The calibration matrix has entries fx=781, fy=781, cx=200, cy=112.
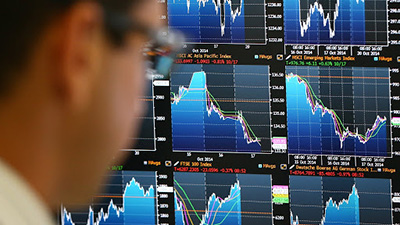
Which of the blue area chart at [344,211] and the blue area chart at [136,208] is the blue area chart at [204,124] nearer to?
the blue area chart at [136,208]

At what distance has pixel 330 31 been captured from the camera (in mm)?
2791

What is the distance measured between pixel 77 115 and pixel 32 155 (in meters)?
0.04

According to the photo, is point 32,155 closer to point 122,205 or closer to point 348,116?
point 348,116

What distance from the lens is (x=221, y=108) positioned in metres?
2.90

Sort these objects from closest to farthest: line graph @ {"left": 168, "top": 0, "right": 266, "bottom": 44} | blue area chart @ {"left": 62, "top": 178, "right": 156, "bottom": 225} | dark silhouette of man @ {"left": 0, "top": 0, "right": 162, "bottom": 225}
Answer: dark silhouette of man @ {"left": 0, "top": 0, "right": 162, "bottom": 225} → line graph @ {"left": 168, "top": 0, "right": 266, "bottom": 44} → blue area chart @ {"left": 62, "top": 178, "right": 156, "bottom": 225}

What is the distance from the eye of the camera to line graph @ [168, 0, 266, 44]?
2865mm

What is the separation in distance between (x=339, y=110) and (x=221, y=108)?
0.43 metres

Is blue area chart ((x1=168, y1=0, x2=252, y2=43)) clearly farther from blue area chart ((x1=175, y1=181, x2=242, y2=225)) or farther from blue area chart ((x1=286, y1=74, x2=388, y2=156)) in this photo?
blue area chart ((x1=175, y1=181, x2=242, y2=225))

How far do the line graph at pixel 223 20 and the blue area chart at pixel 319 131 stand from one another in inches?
8.7

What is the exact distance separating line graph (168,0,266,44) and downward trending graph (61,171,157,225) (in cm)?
58

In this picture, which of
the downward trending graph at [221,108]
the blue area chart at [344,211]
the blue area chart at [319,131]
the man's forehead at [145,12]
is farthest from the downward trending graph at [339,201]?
the man's forehead at [145,12]

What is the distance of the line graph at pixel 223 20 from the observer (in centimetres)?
287

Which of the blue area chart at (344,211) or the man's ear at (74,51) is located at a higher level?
the man's ear at (74,51)

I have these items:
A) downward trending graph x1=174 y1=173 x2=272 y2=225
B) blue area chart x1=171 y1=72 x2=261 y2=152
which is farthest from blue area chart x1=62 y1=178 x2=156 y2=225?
blue area chart x1=171 y1=72 x2=261 y2=152
